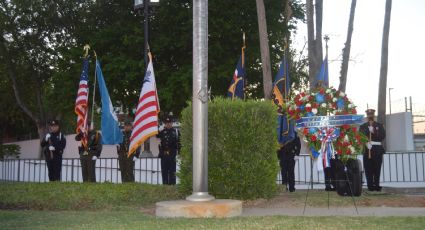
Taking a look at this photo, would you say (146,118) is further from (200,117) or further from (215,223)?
(215,223)

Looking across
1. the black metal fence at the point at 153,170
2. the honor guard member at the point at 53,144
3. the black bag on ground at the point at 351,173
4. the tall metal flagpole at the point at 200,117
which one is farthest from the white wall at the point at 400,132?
the tall metal flagpole at the point at 200,117

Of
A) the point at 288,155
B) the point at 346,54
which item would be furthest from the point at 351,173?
the point at 346,54

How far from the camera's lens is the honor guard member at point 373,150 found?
13289 mm

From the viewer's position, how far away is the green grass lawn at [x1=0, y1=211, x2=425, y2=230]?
22.7 ft

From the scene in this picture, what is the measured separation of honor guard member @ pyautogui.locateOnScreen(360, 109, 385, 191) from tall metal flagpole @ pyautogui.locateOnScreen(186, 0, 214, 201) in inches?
229

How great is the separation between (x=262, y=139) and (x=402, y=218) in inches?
146

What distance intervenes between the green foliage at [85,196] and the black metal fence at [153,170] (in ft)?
14.9

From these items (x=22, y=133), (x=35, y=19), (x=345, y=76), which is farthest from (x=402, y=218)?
(x=22, y=133)

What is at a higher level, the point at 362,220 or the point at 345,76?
the point at 345,76

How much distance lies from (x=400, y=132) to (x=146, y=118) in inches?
424

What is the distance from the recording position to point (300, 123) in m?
9.68

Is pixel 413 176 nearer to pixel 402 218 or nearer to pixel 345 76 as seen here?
pixel 345 76

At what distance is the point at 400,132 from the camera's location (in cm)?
1980

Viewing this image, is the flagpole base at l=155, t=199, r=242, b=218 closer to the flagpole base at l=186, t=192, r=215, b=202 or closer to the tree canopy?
the flagpole base at l=186, t=192, r=215, b=202
